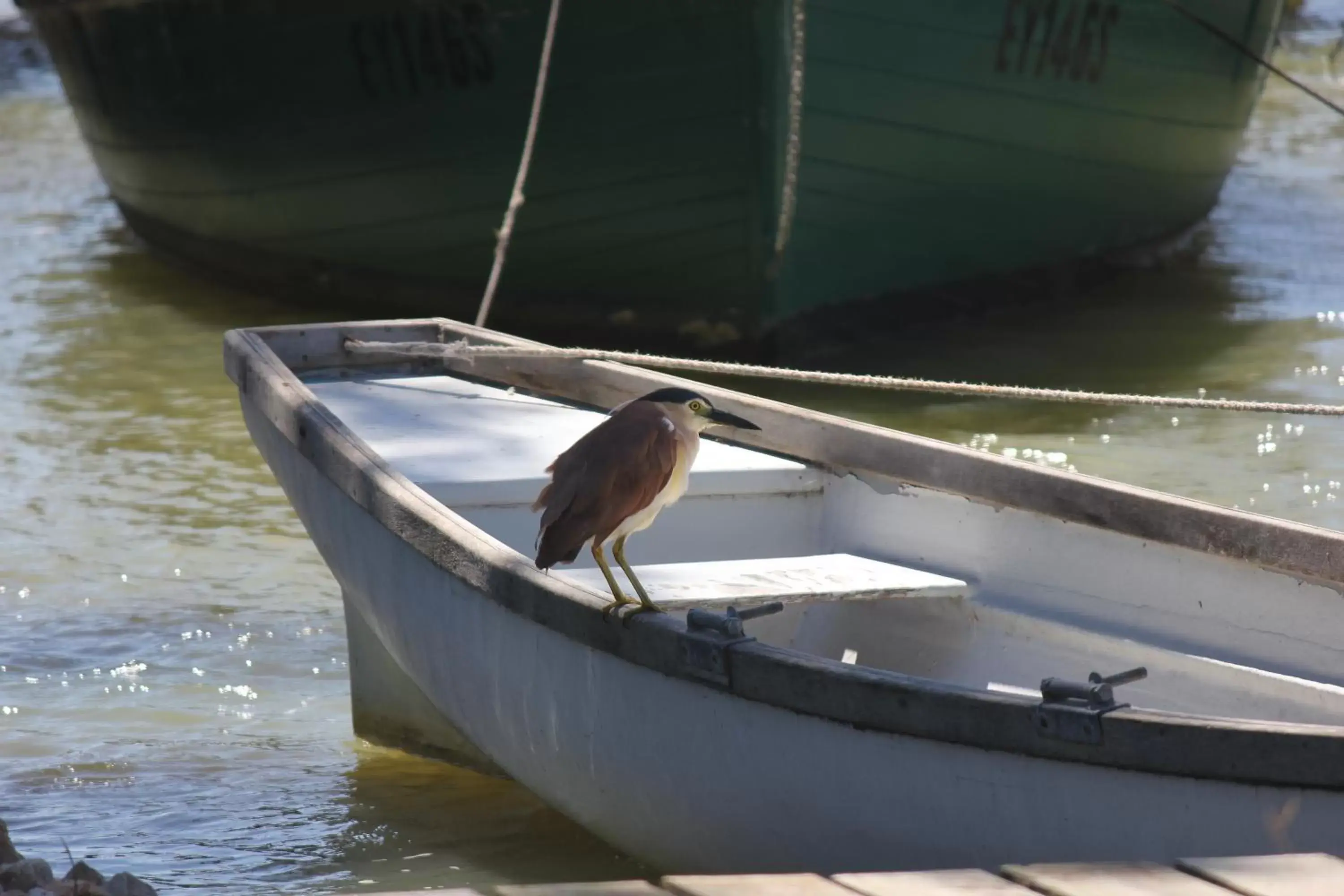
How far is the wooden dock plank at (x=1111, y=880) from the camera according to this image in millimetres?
2330

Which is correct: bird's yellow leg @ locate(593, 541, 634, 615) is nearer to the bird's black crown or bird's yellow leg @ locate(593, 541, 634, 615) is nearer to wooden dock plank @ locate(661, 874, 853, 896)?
the bird's black crown

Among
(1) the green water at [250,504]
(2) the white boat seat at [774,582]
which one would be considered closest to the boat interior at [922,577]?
(2) the white boat seat at [774,582]

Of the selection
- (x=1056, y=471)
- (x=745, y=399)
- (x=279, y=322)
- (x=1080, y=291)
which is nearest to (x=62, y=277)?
(x=279, y=322)

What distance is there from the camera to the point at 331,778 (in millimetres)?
4375

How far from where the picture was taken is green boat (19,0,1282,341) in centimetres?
782

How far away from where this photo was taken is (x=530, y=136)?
7.68 m

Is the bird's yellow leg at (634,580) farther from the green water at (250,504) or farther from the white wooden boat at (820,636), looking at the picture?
the green water at (250,504)

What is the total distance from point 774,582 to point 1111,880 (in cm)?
152

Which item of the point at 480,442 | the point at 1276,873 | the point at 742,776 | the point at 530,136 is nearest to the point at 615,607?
the point at 742,776

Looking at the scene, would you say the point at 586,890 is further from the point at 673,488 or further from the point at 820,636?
the point at 820,636

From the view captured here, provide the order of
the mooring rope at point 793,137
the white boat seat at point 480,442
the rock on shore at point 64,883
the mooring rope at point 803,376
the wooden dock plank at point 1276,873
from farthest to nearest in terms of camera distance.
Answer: the mooring rope at point 793,137
the white boat seat at point 480,442
the mooring rope at point 803,376
the rock on shore at point 64,883
the wooden dock plank at point 1276,873

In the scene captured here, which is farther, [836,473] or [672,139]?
[672,139]

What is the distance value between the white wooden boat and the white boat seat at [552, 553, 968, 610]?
1 cm

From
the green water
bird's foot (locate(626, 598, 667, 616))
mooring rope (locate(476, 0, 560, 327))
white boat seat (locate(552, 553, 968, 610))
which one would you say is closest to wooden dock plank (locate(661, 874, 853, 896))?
bird's foot (locate(626, 598, 667, 616))
